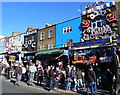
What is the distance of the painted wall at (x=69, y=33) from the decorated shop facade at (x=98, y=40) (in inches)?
30.1

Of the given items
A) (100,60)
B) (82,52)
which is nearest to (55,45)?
(82,52)

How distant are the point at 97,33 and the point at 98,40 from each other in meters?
1.11

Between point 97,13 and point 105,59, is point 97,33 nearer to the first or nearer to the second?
point 97,13

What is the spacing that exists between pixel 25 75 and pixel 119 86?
921 cm

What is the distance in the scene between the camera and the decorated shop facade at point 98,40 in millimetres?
12862

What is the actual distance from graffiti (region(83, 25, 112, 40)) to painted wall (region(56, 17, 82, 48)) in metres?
1.18

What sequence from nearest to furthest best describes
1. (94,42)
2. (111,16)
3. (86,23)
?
(111,16) < (94,42) < (86,23)

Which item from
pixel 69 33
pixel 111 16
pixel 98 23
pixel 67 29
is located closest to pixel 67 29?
pixel 67 29

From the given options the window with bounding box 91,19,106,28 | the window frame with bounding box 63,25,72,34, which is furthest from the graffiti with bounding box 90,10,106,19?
the window frame with bounding box 63,25,72,34

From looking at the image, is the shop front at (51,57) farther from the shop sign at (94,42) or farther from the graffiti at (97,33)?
the graffiti at (97,33)

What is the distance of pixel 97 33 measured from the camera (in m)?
15.0

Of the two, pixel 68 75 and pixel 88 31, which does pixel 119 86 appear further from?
pixel 88 31

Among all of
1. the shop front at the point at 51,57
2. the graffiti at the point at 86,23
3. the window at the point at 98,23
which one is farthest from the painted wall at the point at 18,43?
the window at the point at 98,23

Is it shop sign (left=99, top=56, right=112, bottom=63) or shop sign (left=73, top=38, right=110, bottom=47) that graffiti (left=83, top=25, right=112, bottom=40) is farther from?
shop sign (left=99, top=56, right=112, bottom=63)
